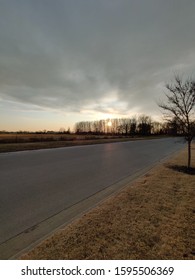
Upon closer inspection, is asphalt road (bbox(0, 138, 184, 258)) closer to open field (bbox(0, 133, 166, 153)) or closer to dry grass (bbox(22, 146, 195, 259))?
dry grass (bbox(22, 146, 195, 259))

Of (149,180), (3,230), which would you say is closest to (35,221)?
(3,230)

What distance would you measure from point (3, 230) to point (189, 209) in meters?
3.80

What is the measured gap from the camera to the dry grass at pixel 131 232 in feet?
10.6

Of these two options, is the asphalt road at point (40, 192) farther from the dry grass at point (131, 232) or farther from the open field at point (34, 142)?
the open field at point (34, 142)

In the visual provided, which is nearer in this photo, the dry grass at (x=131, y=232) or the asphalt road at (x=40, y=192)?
the dry grass at (x=131, y=232)

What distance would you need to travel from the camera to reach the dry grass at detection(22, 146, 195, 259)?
10.6ft

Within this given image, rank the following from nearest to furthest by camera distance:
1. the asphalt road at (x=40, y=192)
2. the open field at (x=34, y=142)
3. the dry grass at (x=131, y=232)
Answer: the dry grass at (x=131, y=232) → the asphalt road at (x=40, y=192) → the open field at (x=34, y=142)

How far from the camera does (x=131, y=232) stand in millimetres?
3904

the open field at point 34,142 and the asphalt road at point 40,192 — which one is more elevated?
the open field at point 34,142

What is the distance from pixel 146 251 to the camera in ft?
10.8

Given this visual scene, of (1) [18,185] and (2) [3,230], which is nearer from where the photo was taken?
(2) [3,230]

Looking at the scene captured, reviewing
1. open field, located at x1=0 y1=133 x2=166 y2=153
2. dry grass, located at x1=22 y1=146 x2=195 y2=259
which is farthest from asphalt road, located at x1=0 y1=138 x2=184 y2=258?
open field, located at x1=0 y1=133 x2=166 y2=153

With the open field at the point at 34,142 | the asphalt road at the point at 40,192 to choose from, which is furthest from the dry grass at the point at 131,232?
the open field at the point at 34,142
